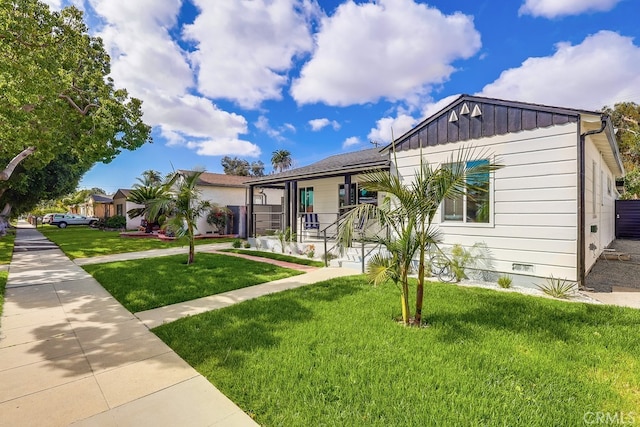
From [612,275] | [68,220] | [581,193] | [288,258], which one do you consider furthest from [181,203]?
[68,220]

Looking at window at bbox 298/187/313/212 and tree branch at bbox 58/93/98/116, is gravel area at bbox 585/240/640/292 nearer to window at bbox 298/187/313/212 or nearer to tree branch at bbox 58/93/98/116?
window at bbox 298/187/313/212

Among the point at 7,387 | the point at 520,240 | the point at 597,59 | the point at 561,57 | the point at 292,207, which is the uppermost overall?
the point at 597,59

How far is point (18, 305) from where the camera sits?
5.49 meters

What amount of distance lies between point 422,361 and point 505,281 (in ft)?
14.0

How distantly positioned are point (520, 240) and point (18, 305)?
34.0ft

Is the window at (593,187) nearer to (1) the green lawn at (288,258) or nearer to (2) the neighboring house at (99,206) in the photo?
(1) the green lawn at (288,258)

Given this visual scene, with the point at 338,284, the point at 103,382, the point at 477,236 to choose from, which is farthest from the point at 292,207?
the point at 103,382

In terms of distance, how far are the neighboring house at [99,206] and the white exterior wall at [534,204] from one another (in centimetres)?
3711

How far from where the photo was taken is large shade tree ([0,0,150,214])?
7512 mm

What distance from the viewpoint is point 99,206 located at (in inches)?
1679

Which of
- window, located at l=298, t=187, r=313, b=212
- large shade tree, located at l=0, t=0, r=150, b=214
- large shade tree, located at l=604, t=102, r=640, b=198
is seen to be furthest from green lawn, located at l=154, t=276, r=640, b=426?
large shade tree, located at l=604, t=102, r=640, b=198

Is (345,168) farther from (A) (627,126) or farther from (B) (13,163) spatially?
(A) (627,126)

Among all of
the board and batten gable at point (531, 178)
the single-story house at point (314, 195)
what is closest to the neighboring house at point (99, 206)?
the single-story house at point (314, 195)

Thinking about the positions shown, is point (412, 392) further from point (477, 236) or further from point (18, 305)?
point (18, 305)
